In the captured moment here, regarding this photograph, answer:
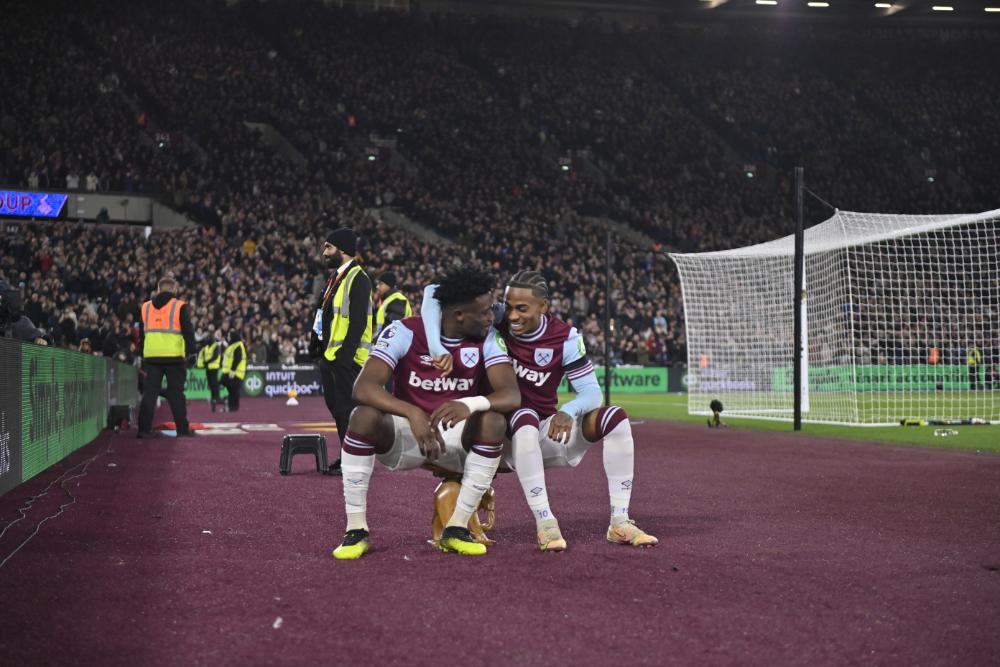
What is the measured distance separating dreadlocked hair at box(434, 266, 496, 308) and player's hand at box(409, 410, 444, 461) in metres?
0.60

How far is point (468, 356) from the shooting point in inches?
215

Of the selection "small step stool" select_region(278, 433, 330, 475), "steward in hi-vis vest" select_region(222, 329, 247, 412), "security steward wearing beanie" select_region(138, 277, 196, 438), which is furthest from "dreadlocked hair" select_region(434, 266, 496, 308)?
"steward in hi-vis vest" select_region(222, 329, 247, 412)

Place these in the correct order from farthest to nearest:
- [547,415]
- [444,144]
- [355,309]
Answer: [444,144] → [355,309] → [547,415]

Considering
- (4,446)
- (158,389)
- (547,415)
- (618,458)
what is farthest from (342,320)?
(158,389)

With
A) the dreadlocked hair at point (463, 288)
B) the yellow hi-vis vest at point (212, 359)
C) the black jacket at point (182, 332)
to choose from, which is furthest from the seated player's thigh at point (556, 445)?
the yellow hi-vis vest at point (212, 359)

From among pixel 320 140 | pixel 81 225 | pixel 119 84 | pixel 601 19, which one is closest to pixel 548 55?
pixel 601 19

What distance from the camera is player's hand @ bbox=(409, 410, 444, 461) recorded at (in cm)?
517

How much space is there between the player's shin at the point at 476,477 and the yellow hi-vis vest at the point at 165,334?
27.7 ft

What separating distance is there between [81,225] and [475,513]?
1130 inches

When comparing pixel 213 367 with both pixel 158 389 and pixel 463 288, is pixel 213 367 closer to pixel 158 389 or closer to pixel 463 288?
pixel 158 389

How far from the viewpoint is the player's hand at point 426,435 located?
5168 millimetres

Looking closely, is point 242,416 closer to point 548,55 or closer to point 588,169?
point 588,169

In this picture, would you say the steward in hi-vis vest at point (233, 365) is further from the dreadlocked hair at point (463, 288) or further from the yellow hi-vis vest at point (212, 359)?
the dreadlocked hair at point (463, 288)

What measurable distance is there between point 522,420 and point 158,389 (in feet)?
29.1
